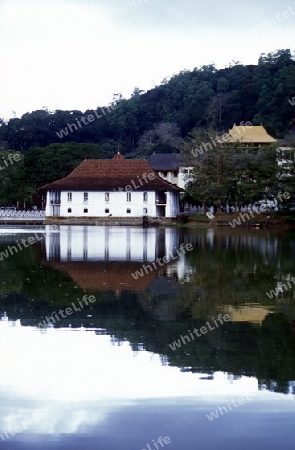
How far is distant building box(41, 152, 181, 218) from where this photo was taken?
6656cm

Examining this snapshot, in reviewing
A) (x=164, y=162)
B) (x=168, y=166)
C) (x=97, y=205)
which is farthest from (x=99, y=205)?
(x=164, y=162)

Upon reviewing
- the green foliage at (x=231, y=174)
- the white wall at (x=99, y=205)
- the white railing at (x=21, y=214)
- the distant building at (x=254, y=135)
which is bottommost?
the white railing at (x=21, y=214)

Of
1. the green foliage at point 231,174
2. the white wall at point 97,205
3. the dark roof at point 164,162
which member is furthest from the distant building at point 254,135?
the green foliage at point 231,174

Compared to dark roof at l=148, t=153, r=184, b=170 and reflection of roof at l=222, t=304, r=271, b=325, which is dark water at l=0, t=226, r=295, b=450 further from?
dark roof at l=148, t=153, r=184, b=170

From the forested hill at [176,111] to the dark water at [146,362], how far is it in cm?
9301

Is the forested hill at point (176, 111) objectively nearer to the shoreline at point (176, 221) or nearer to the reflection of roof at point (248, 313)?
the shoreline at point (176, 221)

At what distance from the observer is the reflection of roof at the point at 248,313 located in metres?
12.5

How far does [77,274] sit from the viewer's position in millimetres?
19641

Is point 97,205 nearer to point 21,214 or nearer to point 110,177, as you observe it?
point 110,177

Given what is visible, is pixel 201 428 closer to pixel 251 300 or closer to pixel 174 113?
pixel 251 300

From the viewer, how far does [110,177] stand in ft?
225

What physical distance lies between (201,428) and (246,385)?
1.56 meters

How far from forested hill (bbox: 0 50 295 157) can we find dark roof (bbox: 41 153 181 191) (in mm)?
39058

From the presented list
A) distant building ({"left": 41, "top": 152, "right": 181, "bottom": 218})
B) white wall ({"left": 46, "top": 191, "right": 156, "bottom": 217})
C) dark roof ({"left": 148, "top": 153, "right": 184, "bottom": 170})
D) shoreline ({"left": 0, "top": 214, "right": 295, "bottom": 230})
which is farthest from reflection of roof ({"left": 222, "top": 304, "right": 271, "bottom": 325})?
dark roof ({"left": 148, "top": 153, "right": 184, "bottom": 170})
